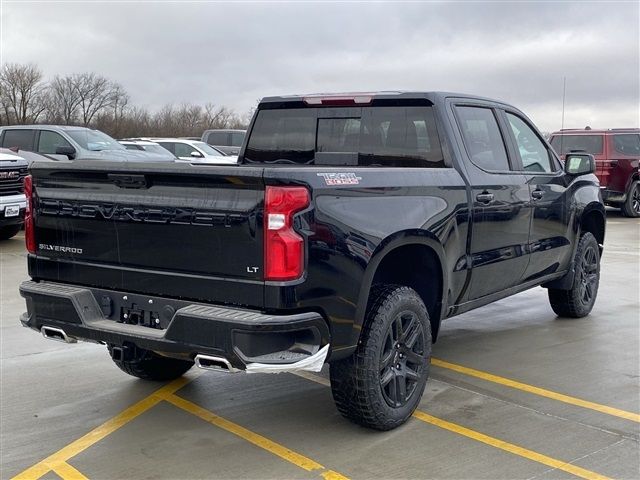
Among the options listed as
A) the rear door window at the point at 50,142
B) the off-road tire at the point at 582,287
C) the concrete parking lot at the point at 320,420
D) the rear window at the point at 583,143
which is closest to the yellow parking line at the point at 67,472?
the concrete parking lot at the point at 320,420

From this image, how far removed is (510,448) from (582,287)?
11.1 ft

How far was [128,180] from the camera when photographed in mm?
3984

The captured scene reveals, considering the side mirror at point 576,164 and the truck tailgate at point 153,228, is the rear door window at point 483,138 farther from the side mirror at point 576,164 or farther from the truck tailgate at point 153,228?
the truck tailgate at point 153,228

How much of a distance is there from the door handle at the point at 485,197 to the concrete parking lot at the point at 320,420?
1315mm

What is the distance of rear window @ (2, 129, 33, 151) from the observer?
582 inches

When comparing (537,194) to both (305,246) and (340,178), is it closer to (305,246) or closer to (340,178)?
(340,178)

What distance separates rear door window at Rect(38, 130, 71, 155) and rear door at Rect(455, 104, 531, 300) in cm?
1080

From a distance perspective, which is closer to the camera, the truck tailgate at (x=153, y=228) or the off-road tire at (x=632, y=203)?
the truck tailgate at (x=153, y=228)

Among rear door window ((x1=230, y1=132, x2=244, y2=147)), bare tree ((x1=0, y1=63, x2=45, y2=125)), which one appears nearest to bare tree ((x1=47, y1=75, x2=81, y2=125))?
bare tree ((x1=0, y1=63, x2=45, y2=125))

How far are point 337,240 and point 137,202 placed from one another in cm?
111

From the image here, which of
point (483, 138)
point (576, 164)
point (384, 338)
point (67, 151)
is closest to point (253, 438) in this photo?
point (384, 338)

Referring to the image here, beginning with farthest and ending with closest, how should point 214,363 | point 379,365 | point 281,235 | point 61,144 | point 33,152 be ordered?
1. point 33,152
2. point 61,144
3. point 379,365
4. point 214,363
5. point 281,235

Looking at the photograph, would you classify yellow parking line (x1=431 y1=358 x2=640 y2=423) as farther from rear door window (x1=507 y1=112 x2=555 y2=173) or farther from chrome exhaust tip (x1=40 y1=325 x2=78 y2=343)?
chrome exhaust tip (x1=40 y1=325 x2=78 y2=343)

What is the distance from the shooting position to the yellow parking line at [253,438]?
389 cm
